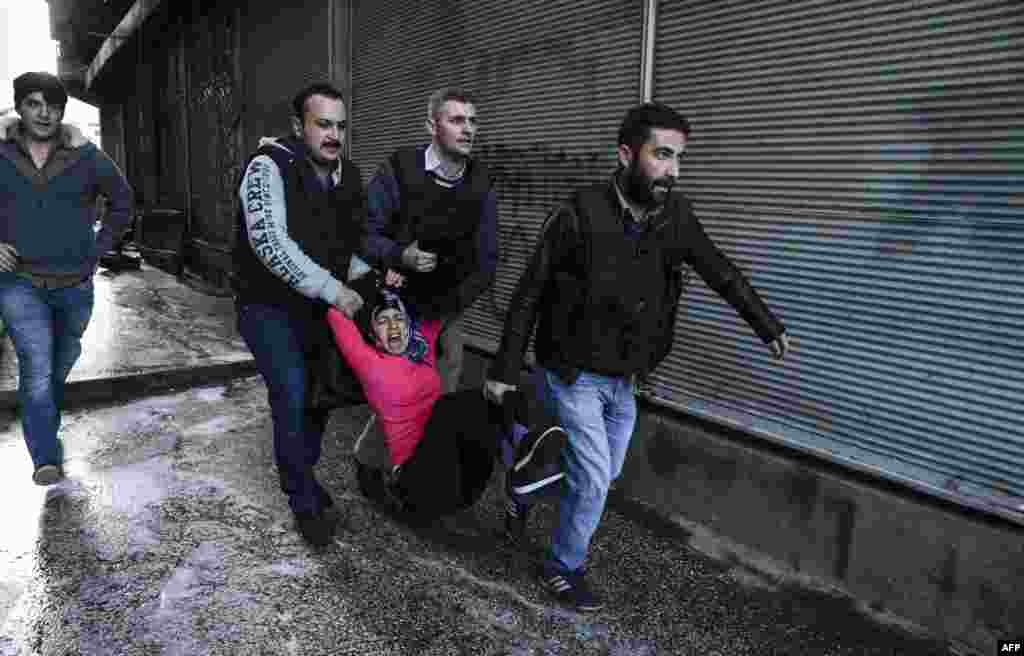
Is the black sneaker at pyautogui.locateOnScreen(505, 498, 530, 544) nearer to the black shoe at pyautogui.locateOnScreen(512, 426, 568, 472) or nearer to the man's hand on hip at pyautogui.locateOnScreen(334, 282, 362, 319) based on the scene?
the black shoe at pyautogui.locateOnScreen(512, 426, 568, 472)

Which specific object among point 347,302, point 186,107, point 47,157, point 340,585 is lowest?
point 340,585

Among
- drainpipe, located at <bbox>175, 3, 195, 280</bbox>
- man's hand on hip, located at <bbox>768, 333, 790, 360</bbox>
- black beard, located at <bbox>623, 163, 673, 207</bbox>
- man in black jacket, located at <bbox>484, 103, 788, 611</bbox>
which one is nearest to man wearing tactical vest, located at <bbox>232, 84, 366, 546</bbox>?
man in black jacket, located at <bbox>484, 103, 788, 611</bbox>

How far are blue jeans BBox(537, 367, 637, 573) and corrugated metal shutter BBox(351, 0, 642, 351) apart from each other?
2.13m

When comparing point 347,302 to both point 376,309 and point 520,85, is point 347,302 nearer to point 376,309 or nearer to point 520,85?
point 376,309

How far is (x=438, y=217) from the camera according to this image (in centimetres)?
407

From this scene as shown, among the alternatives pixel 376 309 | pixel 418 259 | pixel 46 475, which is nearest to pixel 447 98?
pixel 418 259

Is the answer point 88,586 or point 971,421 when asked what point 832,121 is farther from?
point 88,586

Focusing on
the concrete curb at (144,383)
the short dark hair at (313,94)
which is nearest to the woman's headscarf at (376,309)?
the short dark hair at (313,94)

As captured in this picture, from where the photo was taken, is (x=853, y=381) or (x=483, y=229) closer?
(x=853, y=381)

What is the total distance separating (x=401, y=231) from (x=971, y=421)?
2890 millimetres

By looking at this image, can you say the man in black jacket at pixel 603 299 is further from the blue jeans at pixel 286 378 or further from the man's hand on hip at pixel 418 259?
the blue jeans at pixel 286 378

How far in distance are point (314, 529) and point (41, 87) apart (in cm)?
283

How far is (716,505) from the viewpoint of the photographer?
4094 mm

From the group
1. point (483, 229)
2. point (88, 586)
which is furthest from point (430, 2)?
point (88, 586)
